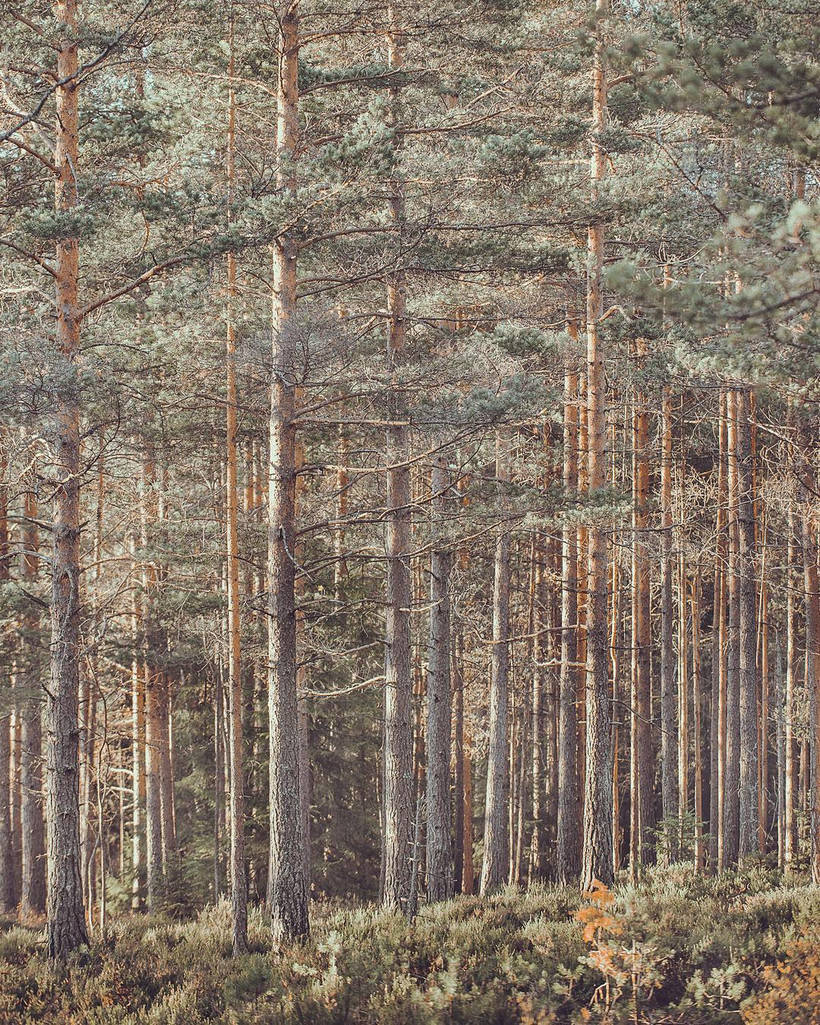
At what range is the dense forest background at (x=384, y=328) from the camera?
8.37m

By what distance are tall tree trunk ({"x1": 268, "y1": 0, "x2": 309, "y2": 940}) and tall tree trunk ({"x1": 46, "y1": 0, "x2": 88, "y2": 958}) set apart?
6.95ft

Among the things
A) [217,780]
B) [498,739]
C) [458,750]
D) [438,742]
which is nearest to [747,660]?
[498,739]

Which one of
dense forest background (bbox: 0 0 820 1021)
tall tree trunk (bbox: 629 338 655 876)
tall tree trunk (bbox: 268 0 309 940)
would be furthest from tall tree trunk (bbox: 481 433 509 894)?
tall tree trunk (bbox: 268 0 309 940)

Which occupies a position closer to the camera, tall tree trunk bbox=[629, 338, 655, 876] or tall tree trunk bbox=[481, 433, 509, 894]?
tall tree trunk bbox=[481, 433, 509, 894]

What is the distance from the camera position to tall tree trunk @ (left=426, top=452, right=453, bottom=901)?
531 inches

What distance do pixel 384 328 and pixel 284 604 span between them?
554cm

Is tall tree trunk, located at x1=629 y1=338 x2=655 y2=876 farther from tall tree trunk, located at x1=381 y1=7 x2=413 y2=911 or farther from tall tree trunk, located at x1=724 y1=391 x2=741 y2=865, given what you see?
tall tree trunk, located at x1=381 y1=7 x2=413 y2=911

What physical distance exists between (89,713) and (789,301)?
49.6 feet

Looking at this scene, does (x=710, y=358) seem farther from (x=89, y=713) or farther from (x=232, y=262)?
(x=89, y=713)

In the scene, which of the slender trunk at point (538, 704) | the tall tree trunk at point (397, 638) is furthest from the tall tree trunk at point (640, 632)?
the tall tree trunk at point (397, 638)

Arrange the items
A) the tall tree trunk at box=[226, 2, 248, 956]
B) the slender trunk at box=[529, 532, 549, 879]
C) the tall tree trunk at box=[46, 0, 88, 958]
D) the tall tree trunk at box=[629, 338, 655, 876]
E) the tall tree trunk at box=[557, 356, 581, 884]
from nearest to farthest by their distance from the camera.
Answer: the tall tree trunk at box=[46, 0, 88, 958] → the tall tree trunk at box=[226, 2, 248, 956] → the tall tree trunk at box=[557, 356, 581, 884] → the tall tree trunk at box=[629, 338, 655, 876] → the slender trunk at box=[529, 532, 549, 879]

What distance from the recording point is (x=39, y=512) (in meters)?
17.0

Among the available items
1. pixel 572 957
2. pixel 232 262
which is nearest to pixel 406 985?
pixel 572 957

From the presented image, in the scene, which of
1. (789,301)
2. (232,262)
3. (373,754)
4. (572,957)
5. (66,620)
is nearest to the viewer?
(789,301)
